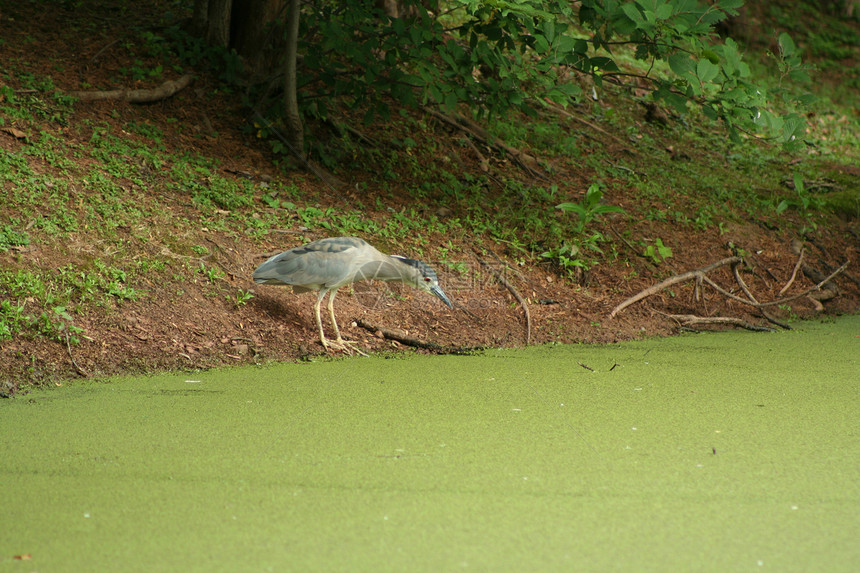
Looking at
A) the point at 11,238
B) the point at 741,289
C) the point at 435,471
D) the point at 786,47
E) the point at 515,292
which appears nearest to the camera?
the point at 435,471

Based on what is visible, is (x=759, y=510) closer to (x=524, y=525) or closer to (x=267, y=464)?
(x=524, y=525)

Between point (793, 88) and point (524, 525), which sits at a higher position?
point (793, 88)

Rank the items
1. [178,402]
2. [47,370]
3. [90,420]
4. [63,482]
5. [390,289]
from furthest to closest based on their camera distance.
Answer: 1. [390,289]
2. [47,370]
3. [178,402]
4. [90,420]
5. [63,482]

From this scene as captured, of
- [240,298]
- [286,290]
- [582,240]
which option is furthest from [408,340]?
[582,240]

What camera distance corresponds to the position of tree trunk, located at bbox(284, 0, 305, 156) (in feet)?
18.6

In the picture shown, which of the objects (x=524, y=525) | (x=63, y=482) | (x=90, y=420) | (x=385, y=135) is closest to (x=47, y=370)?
(x=90, y=420)

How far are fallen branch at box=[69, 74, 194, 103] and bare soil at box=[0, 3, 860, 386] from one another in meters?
0.06

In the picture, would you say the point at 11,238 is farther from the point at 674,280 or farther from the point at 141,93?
the point at 674,280

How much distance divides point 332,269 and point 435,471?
180cm

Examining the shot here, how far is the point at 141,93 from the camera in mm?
5844

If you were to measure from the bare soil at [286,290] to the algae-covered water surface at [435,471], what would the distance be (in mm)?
302

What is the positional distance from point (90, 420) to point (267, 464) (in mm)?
893

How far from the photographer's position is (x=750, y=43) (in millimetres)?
11297

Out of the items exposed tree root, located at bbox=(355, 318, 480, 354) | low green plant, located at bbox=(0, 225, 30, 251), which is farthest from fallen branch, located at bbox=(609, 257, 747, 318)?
low green plant, located at bbox=(0, 225, 30, 251)
